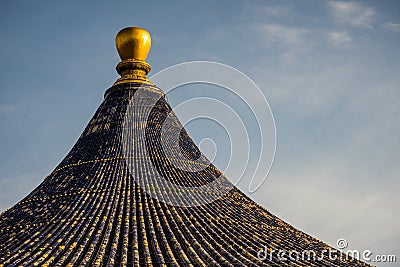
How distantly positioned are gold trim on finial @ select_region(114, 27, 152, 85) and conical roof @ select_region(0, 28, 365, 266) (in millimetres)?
23

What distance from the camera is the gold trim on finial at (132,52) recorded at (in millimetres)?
12406

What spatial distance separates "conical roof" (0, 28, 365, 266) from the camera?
25.7 feet

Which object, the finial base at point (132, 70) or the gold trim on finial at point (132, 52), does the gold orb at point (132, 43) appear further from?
the finial base at point (132, 70)

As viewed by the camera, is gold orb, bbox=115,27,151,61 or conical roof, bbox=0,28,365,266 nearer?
conical roof, bbox=0,28,365,266

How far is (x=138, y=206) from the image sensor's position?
30.0ft

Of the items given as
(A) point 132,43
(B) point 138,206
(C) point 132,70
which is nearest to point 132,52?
(A) point 132,43

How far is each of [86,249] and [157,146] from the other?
376cm

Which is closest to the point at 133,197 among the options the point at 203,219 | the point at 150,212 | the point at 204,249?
the point at 150,212

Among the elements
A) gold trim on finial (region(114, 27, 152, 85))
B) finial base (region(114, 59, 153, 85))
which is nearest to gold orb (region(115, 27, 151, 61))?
gold trim on finial (region(114, 27, 152, 85))

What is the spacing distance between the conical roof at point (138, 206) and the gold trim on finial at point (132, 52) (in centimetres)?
2

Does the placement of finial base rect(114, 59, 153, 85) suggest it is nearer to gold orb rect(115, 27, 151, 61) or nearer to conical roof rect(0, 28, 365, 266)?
conical roof rect(0, 28, 365, 266)

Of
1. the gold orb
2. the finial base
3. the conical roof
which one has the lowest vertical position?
the conical roof

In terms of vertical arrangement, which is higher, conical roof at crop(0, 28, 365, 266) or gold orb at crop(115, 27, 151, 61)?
gold orb at crop(115, 27, 151, 61)

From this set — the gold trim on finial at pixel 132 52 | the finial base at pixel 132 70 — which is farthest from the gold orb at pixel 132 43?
the finial base at pixel 132 70
